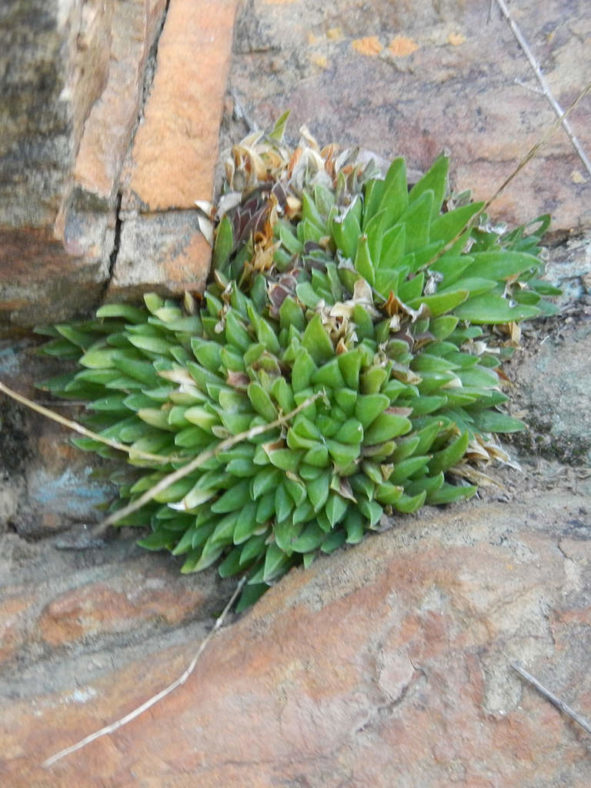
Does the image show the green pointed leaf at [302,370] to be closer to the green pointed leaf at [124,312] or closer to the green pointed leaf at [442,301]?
the green pointed leaf at [442,301]

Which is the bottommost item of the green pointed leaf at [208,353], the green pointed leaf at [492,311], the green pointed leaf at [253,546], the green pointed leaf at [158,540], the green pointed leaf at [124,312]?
the green pointed leaf at [158,540]

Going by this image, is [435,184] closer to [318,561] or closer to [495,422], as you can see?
[495,422]

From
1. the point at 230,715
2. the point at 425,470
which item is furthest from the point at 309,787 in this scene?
the point at 425,470

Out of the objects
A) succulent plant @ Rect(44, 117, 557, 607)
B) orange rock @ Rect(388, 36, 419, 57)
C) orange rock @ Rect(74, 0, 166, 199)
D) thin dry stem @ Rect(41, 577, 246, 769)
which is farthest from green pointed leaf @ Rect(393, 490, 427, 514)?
orange rock @ Rect(388, 36, 419, 57)

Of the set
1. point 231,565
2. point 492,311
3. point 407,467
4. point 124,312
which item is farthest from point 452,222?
point 231,565

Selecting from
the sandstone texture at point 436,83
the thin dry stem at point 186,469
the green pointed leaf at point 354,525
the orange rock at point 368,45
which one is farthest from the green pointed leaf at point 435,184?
the green pointed leaf at point 354,525

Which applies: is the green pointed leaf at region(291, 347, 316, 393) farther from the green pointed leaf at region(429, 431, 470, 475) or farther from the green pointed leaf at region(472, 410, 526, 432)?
the green pointed leaf at region(472, 410, 526, 432)

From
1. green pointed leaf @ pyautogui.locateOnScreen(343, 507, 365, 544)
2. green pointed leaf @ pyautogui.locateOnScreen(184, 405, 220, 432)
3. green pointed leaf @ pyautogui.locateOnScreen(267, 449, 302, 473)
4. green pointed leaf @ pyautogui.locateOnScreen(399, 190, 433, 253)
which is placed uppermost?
green pointed leaf @ pyautogui.locateOnScreen(399, 190, 433, 253)
